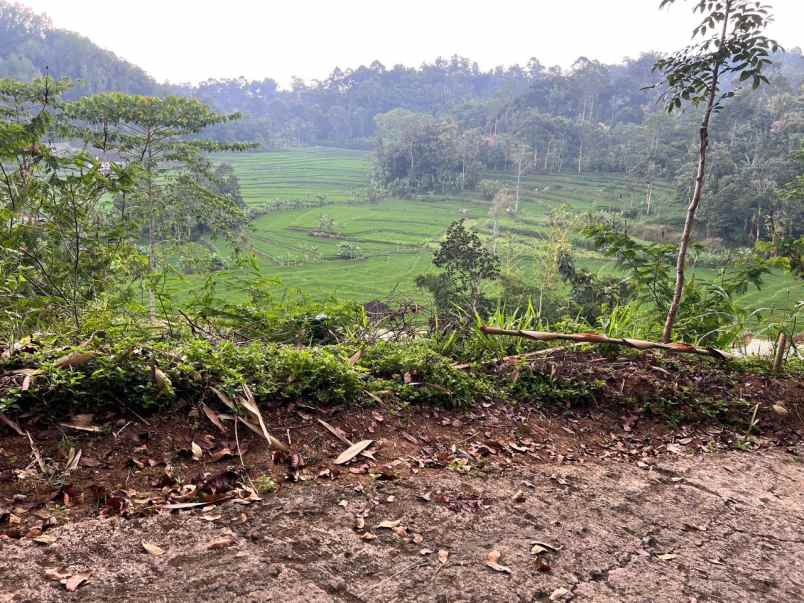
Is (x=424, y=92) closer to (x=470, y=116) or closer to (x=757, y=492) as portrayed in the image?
(x=470, y=116)

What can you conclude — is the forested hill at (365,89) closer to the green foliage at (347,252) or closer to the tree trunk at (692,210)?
the green foliage at (347,252)

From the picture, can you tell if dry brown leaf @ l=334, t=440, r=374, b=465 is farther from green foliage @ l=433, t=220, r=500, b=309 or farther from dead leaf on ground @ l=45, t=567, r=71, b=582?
green foliage @ l=433, t=220, r=500, b=309

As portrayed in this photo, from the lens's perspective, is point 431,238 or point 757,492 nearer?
point 757,492

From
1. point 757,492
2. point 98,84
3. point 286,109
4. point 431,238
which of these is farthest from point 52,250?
point 286,109

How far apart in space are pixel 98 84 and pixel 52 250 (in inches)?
2579

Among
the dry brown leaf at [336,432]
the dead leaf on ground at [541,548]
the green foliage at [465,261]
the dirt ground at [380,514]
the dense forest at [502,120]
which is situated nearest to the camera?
the dirt ground at [380,514]

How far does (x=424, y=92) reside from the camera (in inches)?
3027

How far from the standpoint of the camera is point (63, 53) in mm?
59375

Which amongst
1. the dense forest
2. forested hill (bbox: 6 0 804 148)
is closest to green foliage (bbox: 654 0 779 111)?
the dense forest

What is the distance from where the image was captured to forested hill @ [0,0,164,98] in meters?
58.1

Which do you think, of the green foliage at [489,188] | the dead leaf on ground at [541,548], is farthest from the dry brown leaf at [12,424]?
the green foliage at [489,188]

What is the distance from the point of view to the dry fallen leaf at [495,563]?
1.47 metres

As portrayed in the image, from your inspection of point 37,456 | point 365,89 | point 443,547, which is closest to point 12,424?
point 37,456

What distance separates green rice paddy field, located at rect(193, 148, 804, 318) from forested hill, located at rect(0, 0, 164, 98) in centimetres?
1695
